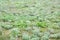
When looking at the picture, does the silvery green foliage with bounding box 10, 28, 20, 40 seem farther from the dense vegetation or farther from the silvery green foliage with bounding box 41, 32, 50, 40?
the silvery green foliage with bounding box 41, 32, 50, 40

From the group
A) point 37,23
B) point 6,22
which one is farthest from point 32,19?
point 6,22

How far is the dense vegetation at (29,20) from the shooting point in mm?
6109

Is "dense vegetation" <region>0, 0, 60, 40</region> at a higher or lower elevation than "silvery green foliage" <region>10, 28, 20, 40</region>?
lower

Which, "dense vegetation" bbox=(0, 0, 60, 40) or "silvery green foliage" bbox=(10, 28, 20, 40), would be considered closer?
"silvery green foliage" bbox=(10, 28, 20, 40)

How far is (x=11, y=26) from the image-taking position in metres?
6.71

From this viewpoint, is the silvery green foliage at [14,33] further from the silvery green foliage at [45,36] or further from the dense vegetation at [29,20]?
the silvery green foliage at [45,36]

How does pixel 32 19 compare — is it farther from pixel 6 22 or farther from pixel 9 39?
pixel 9 39

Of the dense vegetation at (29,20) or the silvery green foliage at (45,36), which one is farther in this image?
the dense vegetation at (29,20)

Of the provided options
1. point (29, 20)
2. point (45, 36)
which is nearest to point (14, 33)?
point (45, 36)

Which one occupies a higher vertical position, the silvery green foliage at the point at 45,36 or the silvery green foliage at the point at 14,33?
the silvery green foliage at the point at 14,33

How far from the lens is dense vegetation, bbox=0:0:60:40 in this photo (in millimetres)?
6109

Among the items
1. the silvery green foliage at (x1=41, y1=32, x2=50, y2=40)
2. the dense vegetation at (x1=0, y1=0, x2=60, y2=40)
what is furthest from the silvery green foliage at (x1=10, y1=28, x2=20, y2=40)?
the silvery green foliage at (x1=41, y1=32, x2=50, y2=40)

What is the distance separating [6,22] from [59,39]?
6.70 feet

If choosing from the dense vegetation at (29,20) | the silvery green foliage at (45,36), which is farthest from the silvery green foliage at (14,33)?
the silvery green foliage at (45,36)
